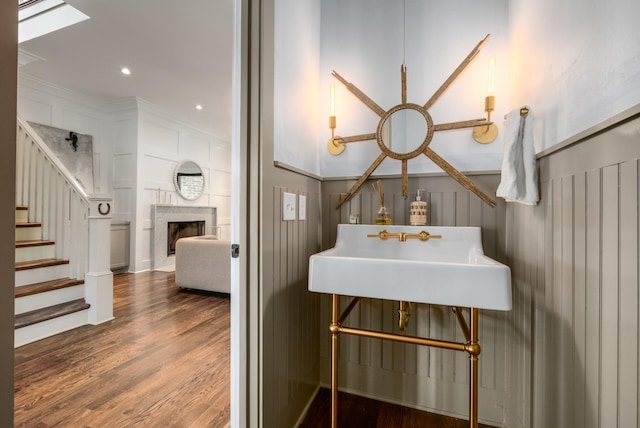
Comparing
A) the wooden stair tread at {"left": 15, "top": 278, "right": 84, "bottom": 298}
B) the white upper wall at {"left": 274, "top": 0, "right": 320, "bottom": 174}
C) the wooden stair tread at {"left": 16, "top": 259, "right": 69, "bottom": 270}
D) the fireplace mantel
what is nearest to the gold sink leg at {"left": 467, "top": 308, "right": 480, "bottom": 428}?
the white upper wall at {"left": 274, "top": 0, "right": 320, "bottom": 174}

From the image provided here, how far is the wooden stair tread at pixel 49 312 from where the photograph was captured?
6.77 ft

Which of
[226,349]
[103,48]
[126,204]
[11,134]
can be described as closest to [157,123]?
[126,204]

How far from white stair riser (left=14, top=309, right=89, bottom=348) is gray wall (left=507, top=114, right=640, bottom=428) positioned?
2.97m

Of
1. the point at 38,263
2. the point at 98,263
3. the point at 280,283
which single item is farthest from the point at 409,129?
the point at 38,263

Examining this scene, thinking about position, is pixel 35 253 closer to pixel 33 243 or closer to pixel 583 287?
pixel 33 243

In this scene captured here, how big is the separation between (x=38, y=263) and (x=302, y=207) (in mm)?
2611

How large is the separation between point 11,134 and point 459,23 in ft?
5.57

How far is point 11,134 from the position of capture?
1.22 ft

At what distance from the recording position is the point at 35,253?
2553 millimetres

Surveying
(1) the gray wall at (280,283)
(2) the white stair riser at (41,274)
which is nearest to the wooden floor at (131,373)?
(1) the gray wall at (280,283)

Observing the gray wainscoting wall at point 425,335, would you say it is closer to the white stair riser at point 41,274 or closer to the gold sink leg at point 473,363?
the gold sink leg at point 473,363

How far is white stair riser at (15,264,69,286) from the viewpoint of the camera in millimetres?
2305

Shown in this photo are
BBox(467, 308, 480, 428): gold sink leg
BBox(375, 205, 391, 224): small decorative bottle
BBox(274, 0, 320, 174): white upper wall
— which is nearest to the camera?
BBox(467, 308, 480, 428): gold sink leg

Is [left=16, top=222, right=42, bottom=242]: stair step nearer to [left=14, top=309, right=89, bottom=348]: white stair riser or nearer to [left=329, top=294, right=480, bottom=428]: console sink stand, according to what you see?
[left=14, top=309, right=89, bottom=348]: white stair riser
